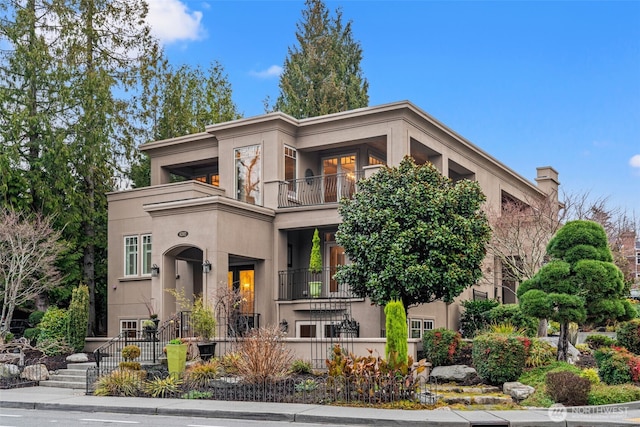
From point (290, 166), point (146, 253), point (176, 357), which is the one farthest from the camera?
point (146, 253)

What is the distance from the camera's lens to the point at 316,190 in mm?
26391

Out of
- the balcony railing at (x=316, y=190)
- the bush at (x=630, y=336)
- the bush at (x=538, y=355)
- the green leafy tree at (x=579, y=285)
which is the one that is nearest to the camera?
the green leafy tree at (x=579, y=285)

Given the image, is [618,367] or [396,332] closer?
[618,367]

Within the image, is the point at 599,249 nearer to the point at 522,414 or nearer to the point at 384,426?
the point at 522,414

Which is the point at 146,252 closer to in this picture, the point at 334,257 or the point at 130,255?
the point at 130,255

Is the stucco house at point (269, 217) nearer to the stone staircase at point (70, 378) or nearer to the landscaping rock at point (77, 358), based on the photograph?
the landscaping rock at point (77, 358)

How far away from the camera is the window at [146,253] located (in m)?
27.1

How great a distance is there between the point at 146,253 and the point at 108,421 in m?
13.7

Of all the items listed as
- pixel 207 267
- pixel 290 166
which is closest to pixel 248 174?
pixel 290 166

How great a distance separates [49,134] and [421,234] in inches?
630

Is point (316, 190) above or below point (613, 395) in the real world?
above

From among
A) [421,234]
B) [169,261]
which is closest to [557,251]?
[421,234]

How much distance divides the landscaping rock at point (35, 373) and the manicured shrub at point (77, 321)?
2.74 metres

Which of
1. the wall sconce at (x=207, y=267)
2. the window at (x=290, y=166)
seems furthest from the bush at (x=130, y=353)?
the window at (x=290, y=166)
